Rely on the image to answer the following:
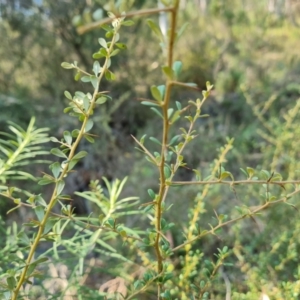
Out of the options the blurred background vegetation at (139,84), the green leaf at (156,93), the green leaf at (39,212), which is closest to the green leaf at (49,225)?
the green leaf at (39,212)

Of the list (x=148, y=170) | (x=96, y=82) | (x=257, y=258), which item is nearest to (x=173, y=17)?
(x=96, y=82)

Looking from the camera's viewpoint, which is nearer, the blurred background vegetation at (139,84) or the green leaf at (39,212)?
the green leaf at (39,212)

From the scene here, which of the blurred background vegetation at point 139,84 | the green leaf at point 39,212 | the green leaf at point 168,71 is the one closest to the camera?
the green leaf at point 168,71

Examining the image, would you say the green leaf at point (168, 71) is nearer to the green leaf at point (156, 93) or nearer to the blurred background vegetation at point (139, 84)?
the green leaf at point (156, 93)

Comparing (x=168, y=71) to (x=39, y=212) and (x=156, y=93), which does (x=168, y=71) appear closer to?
(x=156, y=93)

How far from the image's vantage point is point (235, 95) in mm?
2369

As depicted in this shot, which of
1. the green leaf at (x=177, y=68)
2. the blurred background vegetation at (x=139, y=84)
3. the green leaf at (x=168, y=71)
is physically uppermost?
the green leaf at (x=168, y=71)

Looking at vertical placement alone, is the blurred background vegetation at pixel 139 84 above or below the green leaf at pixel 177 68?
below

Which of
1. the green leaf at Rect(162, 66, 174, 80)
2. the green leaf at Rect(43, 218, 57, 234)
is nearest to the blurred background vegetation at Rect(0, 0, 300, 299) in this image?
the green leaf at Rect(43, 218, 57, 234)

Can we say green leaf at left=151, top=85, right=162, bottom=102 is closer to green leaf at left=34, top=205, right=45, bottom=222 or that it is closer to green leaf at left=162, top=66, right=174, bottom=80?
green leaf at left=162, top=66, right=174, bottom=80

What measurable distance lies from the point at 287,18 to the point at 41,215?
333cm

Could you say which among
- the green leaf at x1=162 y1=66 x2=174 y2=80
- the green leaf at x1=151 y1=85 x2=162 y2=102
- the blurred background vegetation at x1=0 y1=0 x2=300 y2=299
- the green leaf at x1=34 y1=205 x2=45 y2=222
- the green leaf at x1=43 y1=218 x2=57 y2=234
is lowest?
the blurred background vegetation at x1=0 y1=0 x2=300 y2=299

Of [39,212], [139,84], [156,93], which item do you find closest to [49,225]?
[39,212]

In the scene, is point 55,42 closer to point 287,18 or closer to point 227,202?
point 227,202
